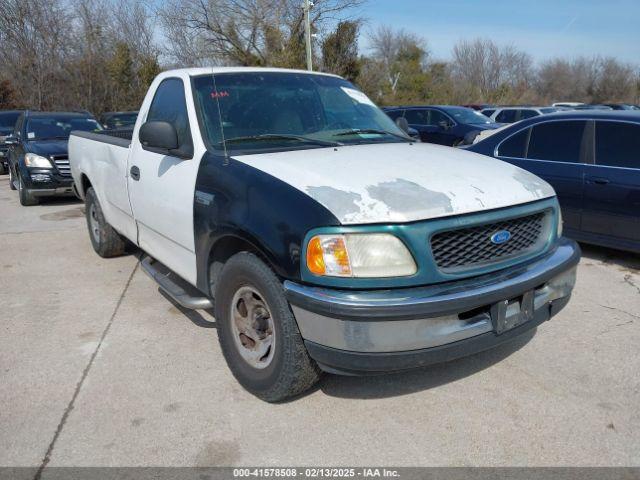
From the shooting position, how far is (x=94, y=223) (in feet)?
20.6

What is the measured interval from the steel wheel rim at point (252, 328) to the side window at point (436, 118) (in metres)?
11.4

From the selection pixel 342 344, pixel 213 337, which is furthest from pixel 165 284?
pixel 342 344

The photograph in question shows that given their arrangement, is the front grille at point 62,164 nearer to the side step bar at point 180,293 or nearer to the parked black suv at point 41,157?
the parked black suv at point 41,157

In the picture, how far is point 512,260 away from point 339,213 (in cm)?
101

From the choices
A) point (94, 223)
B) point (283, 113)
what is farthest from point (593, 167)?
point (94, 223)

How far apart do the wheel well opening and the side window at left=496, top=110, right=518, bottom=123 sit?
15.5 meters

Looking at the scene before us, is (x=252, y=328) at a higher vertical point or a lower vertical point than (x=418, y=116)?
lower

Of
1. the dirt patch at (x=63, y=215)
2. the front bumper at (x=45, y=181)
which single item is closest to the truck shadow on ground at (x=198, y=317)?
the dirt patch at (x=63, y=215)

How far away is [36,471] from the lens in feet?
8.70

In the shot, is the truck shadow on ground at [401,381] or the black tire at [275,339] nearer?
Answer: the black tire at [275,339]

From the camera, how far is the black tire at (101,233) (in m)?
5.91

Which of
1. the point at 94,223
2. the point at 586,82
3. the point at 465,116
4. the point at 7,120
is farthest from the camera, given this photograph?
the point at 586,82

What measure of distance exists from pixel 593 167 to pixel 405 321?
13.5 ft

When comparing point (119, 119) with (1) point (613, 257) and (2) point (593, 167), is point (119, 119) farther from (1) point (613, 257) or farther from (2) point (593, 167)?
(1) point (613, 257)
